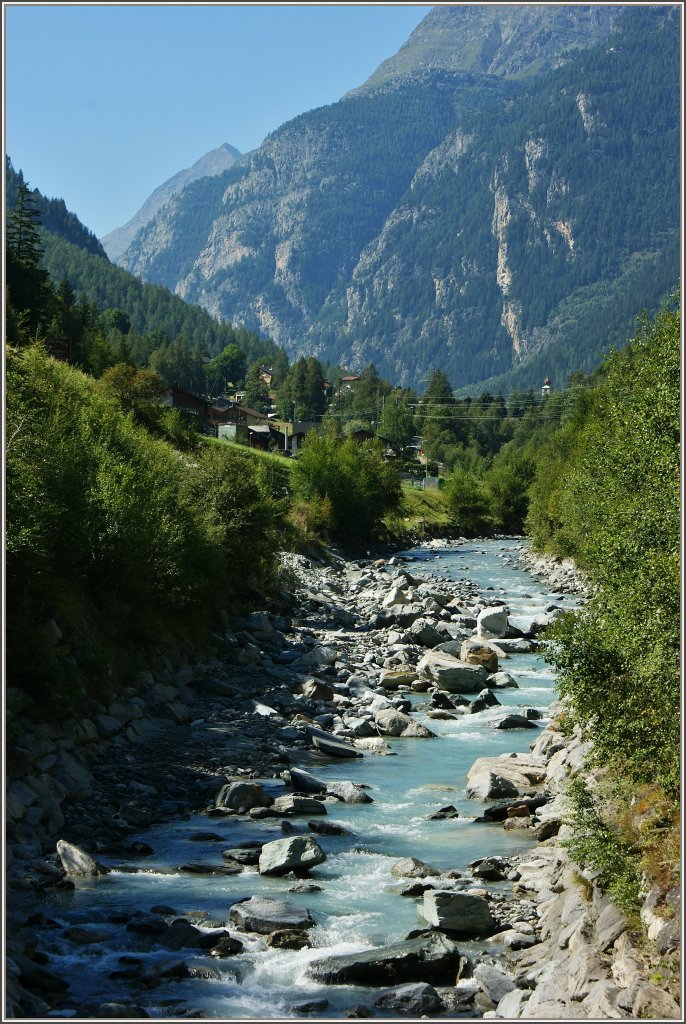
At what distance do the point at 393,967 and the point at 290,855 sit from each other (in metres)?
4.72

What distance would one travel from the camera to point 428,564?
88812 mm

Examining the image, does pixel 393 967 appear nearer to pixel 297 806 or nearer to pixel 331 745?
pixel 297 806

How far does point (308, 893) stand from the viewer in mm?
18969

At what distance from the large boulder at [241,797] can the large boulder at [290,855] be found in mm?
3165

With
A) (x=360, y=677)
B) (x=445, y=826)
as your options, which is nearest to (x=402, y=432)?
(x=360, y=677)

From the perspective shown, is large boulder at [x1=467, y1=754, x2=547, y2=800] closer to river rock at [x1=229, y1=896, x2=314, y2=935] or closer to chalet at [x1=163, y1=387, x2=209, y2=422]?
river rock at [x1=229, y1=896, x2=314, y2=935]

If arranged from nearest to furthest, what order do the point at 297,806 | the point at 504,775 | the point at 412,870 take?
1. the point at 412,870
2. the point at 297,806
3. the point at 504,775

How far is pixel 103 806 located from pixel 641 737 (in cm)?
1228

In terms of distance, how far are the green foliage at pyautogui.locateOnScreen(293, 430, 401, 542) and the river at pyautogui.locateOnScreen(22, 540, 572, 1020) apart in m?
66.0

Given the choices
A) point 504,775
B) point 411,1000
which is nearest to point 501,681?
point 504,775

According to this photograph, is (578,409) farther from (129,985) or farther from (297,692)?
(129,985)

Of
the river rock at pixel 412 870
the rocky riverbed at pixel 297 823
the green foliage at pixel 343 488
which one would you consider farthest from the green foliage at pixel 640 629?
the green foliage at pixel 343 488

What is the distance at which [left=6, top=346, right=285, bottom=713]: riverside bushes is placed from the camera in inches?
1016

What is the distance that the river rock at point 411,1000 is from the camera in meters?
14.5
